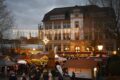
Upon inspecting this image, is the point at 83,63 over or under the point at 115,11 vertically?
under

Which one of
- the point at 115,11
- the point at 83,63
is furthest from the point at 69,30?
the point at 83,63

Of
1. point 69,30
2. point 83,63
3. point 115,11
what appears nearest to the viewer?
point 83,63

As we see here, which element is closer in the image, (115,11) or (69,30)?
(115,11)

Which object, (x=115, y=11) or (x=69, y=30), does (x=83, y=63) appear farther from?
(x=69, y=30)

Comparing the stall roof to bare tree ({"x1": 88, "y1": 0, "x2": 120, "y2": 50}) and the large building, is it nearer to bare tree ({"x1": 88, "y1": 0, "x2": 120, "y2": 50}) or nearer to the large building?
bare tree ({"x1": 88, "y1": 0, "x2": 120, "y2": 50})

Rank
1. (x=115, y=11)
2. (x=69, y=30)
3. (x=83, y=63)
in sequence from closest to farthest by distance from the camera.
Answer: (x=83, y=63), (x=115, y=11), (x=69, y=30)

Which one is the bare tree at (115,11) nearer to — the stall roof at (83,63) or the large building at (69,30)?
the stall roof at (83,63)

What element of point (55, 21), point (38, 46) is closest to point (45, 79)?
point (55, 21)

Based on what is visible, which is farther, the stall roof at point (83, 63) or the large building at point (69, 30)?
the large building at point (69, 30)

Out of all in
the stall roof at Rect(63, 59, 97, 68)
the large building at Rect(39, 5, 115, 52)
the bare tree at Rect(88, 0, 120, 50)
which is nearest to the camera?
the stall roof at Rect(63, 59, 97, 68)

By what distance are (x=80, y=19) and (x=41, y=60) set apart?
1523 inches

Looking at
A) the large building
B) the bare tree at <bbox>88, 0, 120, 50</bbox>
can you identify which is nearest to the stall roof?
the bare tree at <bbox>88, 0, 120, 50</bbox>

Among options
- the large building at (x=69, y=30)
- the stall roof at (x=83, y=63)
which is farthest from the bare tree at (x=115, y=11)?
the large building at (x=69, y=30)

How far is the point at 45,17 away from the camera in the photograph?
95375 mm
